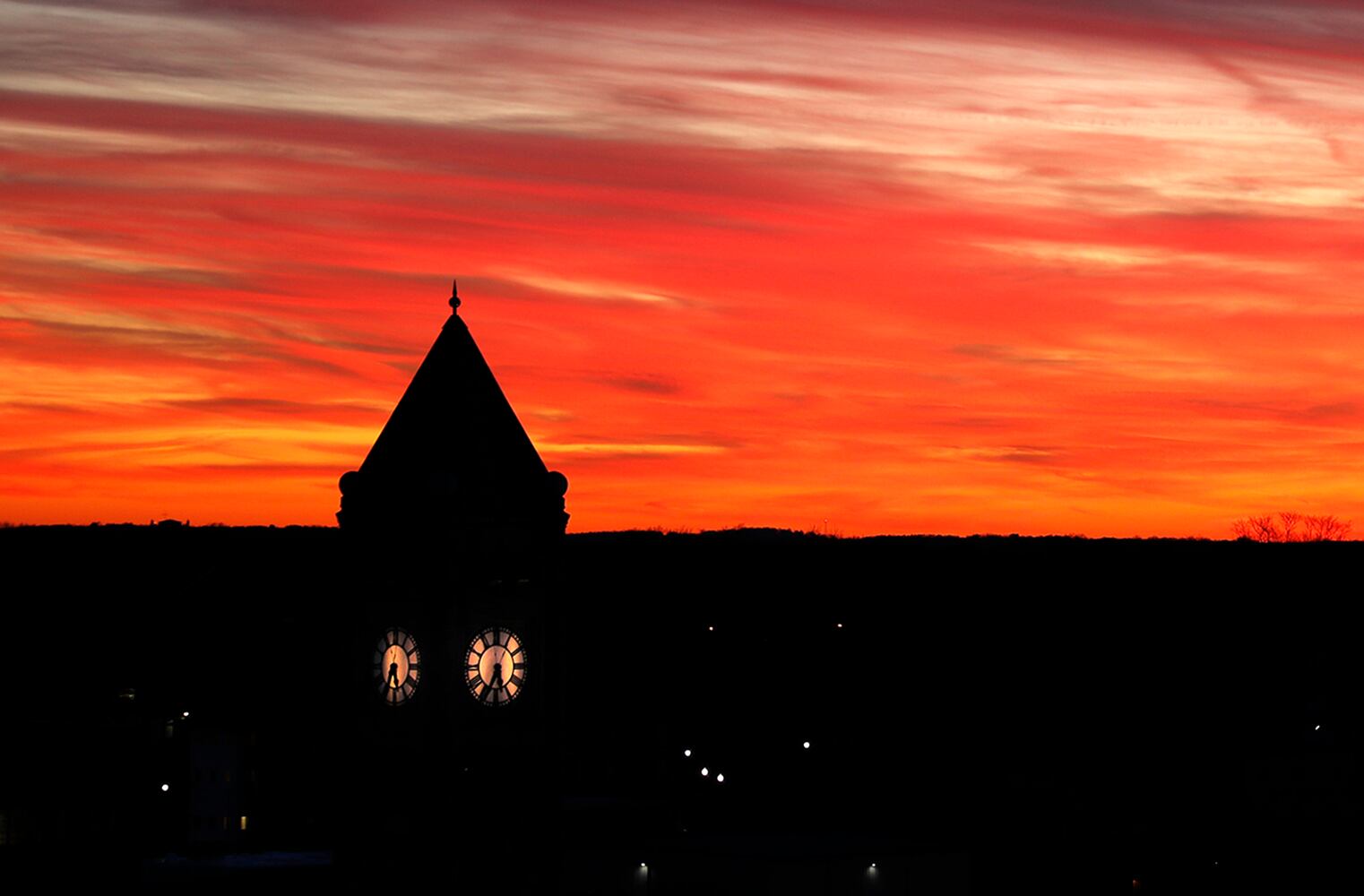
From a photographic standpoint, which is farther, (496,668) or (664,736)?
(664,736)

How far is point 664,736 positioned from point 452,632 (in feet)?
110

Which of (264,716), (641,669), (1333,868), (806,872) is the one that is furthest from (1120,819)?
(264,716)

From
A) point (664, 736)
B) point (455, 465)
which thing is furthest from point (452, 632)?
point (664, 736)

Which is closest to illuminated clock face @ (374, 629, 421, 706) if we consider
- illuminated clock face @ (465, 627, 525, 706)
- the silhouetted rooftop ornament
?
illuminated clock face @ (465, 627, 525, 706)

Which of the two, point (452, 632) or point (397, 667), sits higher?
point (452, 632)

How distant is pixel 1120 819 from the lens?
84.1 metres

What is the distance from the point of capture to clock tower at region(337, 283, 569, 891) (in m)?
61.1

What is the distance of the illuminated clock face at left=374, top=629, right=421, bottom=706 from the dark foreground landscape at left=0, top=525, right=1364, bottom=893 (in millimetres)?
314

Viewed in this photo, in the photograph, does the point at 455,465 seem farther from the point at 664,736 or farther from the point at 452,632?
the point at 664,736

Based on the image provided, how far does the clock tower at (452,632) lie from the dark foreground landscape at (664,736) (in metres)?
0.11

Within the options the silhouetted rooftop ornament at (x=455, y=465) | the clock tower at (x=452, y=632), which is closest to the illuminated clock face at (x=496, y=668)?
the clock tower at (x=452, y=632)

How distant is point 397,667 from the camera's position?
61.3m

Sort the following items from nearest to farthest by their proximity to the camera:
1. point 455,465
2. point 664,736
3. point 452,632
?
point 452,632
point 455,465
point 664,736

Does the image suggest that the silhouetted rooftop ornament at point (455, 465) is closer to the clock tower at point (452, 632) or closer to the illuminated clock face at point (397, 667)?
the clock tower at point (452, 632)
